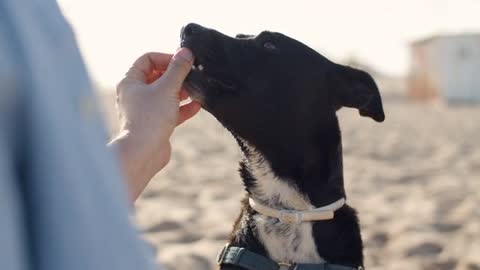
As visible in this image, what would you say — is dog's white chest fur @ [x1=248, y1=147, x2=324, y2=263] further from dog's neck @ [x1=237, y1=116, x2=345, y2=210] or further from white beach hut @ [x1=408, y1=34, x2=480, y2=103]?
white beach hut @ [x1=408, y1=34, x2=480, y2=103]

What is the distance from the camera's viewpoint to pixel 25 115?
0.69 metres

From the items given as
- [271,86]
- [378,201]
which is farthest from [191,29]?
[378,201]

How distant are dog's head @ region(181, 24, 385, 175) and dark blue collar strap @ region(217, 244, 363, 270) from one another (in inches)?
16.0

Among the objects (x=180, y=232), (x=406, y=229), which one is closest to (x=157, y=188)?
(x=180, y=232)

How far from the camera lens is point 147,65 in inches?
79.8

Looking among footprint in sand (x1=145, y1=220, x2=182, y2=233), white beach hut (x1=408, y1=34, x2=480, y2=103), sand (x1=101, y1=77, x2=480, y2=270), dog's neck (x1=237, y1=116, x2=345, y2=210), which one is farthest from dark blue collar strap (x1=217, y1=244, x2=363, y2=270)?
white beach hut (x1=408, y1=34, x2=480, y2=103)

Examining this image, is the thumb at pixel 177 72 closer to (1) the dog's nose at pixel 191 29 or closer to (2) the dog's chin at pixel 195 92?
(2) the dog's chin at pixel 195 92

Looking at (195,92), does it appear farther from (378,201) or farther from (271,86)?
(378,201)

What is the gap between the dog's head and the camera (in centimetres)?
286

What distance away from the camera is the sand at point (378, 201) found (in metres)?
5.17

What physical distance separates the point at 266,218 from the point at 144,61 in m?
1.02

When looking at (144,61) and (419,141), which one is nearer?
(144,61)

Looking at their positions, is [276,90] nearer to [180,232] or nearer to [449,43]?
[180,232]

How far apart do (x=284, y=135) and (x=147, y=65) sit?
1.07 metres
